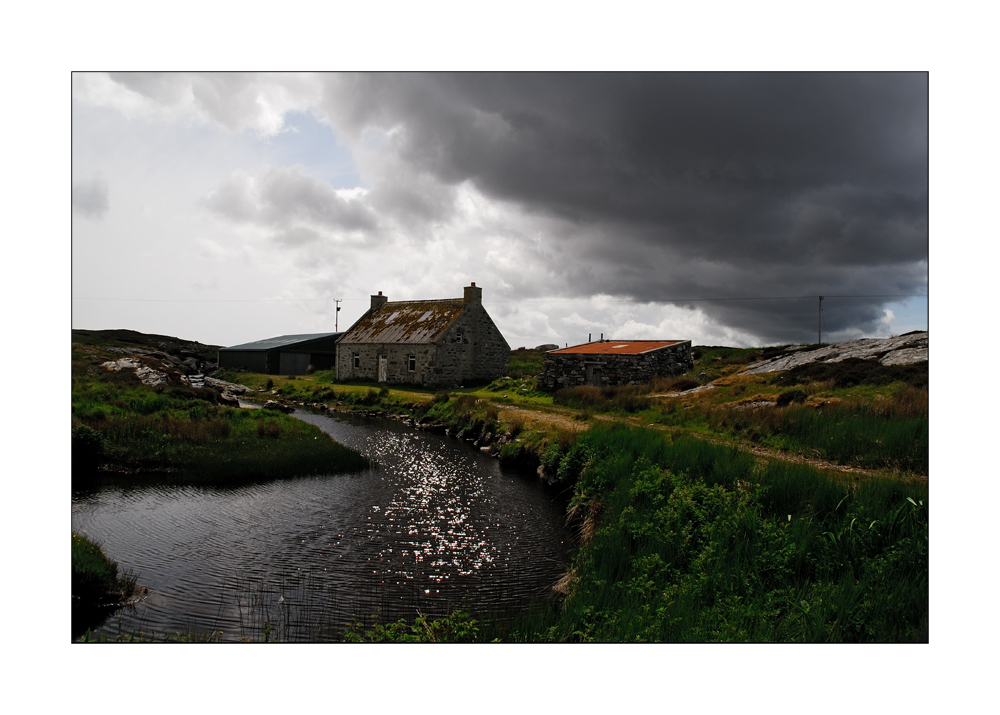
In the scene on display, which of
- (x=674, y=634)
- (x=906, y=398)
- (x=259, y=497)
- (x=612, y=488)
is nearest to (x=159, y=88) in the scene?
(x=259, y=497)

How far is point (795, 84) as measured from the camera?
7.07 metres

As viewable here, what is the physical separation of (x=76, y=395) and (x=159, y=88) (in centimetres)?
1336

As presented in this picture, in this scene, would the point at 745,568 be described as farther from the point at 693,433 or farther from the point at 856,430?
the point at 693,433

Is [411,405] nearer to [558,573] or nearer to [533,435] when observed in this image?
[533,435]

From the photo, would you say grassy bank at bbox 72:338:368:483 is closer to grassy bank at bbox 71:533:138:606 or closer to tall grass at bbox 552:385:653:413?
grassy bank at bbox 71:533:138:606

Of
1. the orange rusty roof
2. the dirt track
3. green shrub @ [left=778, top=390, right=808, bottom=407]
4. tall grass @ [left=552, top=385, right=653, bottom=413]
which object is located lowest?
the dirt track

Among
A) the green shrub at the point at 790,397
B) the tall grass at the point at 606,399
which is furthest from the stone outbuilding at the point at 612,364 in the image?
the green shrub at the point at 790,397

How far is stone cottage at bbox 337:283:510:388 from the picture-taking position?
118 ft

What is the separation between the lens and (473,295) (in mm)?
38750

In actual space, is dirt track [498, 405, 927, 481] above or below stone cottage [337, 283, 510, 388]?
below

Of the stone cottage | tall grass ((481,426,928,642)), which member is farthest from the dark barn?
tall grass ((481,426,928,642))

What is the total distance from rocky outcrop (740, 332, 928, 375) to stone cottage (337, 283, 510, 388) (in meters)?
18.8

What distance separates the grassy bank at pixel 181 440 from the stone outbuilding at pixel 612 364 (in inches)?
566

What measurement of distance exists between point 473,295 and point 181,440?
25826 mm
